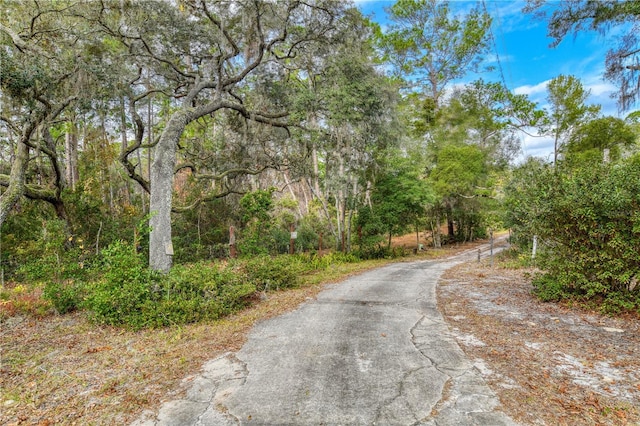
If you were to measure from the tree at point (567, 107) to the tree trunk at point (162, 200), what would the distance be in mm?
17473

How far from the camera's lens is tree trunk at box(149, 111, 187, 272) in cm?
647

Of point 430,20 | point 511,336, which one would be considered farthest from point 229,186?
point 430,20

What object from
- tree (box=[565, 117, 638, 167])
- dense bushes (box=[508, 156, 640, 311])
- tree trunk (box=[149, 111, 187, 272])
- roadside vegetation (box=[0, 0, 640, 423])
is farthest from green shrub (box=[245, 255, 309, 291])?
tree (box=[565, 117, 638, 167])

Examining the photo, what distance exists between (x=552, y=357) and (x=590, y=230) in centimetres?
255

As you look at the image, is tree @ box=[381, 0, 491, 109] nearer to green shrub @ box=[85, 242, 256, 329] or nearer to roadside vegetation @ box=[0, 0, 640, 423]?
roadside vegetation @ box=[0, 0, 640, 423]

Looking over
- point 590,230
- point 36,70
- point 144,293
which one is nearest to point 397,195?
point 590,230

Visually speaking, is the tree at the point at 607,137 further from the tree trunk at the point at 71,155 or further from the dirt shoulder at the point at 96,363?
the tree trunk at the point at 71,155

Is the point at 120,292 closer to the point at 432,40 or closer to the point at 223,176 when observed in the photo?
the point at 223,176

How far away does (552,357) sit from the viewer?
11.6 ft

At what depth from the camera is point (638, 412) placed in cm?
246

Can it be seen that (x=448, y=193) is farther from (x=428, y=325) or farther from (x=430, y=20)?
(x=428, y=325)

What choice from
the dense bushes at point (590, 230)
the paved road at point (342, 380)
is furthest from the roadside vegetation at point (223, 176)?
the paved road at point (342, 380)

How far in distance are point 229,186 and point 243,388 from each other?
10.3 m

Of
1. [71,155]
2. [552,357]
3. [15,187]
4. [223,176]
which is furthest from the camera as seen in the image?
[71,155]
